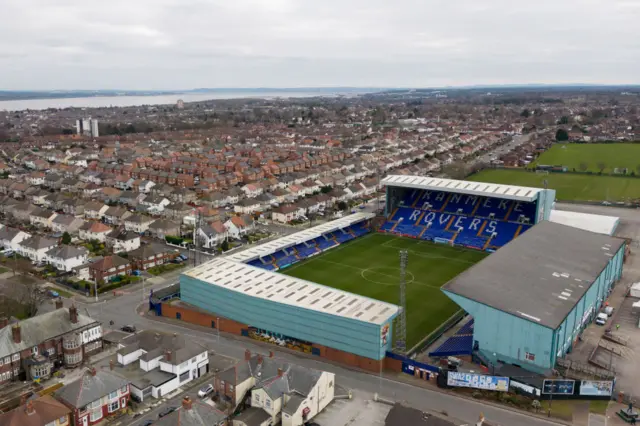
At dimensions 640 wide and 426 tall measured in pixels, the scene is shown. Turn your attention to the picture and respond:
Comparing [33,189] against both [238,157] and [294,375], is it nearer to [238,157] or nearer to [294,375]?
[238,157]

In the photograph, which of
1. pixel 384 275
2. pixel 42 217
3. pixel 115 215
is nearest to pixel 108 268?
pixel 115 215

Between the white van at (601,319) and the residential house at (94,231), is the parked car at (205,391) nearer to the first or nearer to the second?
the white van at (601,319)

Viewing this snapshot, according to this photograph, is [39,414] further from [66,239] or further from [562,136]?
[562,136]

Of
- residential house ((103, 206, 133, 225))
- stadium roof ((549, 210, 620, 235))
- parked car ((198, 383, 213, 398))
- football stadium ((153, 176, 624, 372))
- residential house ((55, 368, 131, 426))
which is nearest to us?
residential house ((55, 368, 131, 426))

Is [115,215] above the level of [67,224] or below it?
above

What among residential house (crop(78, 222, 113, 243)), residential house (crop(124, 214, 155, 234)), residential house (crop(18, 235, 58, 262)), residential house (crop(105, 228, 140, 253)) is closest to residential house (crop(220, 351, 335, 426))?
residential house (crop(105, 228, 140, 253))

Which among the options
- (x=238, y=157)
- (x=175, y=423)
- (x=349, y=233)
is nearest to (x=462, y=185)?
(x=349, y=233)

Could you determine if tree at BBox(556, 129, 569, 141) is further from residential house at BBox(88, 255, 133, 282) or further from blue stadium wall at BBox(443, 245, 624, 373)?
residential house at BBox(88, 255, 133, 282)
